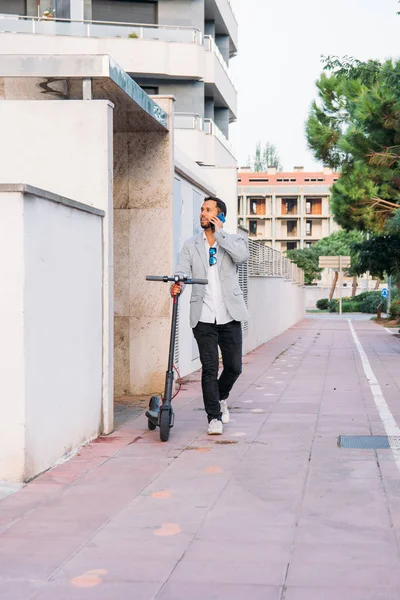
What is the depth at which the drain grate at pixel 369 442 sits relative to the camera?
7652 mm

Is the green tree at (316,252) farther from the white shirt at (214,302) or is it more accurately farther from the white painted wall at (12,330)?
the white painted wall at (12,330)

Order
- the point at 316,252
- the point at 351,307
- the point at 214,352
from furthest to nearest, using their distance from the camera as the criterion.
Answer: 1. the point at 316,252
2. the point at 351,307
3. the point at 214,352

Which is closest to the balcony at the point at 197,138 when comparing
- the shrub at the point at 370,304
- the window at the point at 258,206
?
the shrub at the point at 370,304

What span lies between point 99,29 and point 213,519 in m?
31.6

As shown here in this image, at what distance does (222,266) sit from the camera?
8.17 metres

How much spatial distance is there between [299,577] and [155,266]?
7322mm

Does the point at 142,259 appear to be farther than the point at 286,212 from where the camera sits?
No

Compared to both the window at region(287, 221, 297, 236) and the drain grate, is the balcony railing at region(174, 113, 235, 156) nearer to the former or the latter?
the drain grate

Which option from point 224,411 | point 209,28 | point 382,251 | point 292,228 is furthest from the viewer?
point 292,228

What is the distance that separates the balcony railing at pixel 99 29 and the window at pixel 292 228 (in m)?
77.6

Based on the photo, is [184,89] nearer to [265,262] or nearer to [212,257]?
[265,262]

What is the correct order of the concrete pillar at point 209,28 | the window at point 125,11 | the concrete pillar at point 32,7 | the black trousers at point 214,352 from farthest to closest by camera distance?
the concrete pillar at point 209,28
the window at point 125,11
the concrete pillar at point 32,7
the black trousers at point 214,352

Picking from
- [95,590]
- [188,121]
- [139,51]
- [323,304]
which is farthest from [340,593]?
[323,304]

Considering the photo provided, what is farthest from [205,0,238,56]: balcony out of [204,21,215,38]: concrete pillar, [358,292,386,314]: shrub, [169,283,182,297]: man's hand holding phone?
[169,283,182,297]: man's hand holding phone
